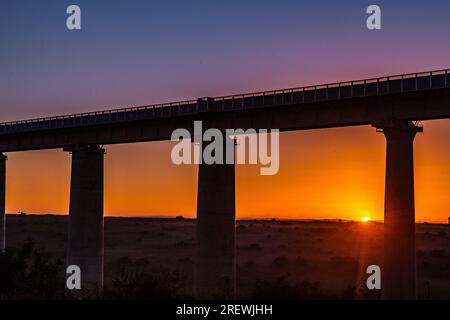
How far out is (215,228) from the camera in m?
46.2

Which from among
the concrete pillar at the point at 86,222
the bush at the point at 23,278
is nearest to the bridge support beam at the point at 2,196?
the concrete pillar at the point at 86,222

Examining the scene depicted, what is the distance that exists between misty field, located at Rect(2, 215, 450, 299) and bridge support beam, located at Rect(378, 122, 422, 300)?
4880 millimetres

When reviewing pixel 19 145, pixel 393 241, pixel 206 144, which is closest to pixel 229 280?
pixel 206 144

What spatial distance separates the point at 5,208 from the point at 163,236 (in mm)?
54648

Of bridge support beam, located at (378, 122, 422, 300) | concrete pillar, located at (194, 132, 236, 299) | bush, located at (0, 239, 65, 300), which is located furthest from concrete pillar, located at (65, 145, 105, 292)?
bridge support beam, located at (378, 122, 422, 300)

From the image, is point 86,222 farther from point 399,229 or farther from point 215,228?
point 399,229

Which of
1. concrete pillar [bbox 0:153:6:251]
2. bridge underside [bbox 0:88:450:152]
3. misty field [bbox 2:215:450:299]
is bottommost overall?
misty field [bbox 2:215:450:299]

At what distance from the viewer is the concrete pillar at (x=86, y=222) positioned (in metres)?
56.4

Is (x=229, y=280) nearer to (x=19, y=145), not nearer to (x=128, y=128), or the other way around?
(x=128, y=128)

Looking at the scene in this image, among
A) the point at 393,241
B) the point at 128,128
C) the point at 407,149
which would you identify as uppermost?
the point at 128,128

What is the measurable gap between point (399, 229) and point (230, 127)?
15.4 meters

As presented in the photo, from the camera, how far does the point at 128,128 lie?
56500mm

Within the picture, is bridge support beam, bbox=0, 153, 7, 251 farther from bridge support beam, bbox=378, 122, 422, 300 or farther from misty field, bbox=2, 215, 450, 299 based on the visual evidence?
bridge support beam, bbox=378, 122, 422, 300

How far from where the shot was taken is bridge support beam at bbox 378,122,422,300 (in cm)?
3756
